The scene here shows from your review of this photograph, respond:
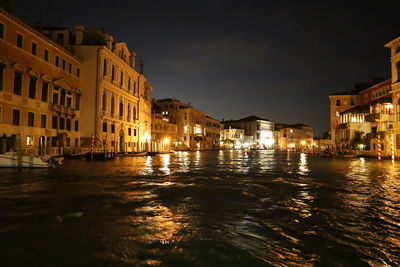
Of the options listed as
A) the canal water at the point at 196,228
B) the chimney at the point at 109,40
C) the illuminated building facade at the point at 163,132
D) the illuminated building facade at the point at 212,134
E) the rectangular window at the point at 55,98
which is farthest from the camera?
the illuminated building facade at the point at 212,134

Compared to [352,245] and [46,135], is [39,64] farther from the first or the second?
[352,245]

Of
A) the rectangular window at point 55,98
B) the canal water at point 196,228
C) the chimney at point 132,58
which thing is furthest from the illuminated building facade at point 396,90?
the rectangular window at point 55,98

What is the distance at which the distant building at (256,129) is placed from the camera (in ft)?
376

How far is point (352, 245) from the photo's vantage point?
418cm

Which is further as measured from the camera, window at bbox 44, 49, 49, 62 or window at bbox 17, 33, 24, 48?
window at bbox 44, 49, 49, 62

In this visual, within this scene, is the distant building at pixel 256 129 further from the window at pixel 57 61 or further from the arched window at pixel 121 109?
the window at pixel 57 61

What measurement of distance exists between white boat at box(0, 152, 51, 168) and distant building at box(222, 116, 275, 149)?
99.7m

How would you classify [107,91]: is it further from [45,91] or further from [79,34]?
[45,91]

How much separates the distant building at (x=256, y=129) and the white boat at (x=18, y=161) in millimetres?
99693

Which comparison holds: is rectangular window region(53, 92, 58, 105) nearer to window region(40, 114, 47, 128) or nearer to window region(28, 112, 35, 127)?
window region(40, 114, 47, 128)

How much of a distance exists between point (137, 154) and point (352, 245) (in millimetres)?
31415

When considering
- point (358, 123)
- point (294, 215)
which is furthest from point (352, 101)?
point (294, 215)

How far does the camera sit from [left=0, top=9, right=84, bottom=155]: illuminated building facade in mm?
20469

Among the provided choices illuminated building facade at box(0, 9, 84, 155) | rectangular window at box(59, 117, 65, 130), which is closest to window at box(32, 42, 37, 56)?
illuminated building facade at box(0, 9, 84, 155)
